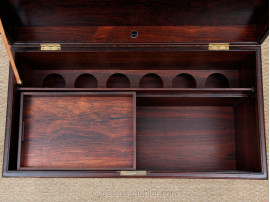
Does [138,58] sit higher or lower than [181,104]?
higher

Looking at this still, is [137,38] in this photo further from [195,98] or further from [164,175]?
[164,175]

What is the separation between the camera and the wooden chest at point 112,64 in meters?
1.08

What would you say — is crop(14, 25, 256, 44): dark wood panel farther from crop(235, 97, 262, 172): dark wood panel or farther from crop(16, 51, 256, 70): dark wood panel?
crop(235, 97, 262, 172): dark wood panel

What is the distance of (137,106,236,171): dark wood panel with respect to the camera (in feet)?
4.35

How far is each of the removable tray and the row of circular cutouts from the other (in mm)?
226

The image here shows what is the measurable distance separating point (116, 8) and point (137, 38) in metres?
0.14

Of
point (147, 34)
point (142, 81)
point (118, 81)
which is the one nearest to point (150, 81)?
point (142, 81)

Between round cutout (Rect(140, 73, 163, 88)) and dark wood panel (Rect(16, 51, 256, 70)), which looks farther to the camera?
round cutout (Rect(140, 73, 163, 88))

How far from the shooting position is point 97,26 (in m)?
1.16

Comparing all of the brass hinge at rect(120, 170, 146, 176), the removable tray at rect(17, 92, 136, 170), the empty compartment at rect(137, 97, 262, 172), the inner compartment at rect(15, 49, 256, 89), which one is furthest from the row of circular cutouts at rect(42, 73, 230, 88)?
the brass hinge at rect(120, 170, 146, 176)

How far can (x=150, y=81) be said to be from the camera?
1390 mm

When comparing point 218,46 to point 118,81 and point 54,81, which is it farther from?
point 54,81

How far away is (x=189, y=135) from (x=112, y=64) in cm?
48

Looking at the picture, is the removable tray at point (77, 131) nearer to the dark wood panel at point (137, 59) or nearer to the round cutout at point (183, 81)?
the dark wood panel at point (137, 59)
